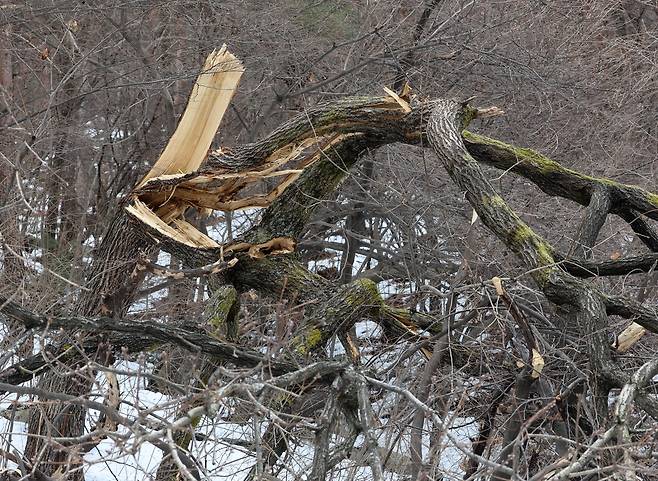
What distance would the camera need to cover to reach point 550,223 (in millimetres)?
9461

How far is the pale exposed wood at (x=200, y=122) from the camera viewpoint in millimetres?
6375

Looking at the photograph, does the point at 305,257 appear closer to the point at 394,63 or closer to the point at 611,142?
the point at 394,63

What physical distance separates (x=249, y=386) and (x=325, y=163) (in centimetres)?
297

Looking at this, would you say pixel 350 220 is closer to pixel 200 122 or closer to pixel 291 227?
pixel 200 122

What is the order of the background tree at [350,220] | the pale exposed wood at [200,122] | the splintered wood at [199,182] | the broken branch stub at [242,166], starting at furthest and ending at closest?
the pale exposed wood at [200,122], the splintered wood at [199,182], the broken branch stub at [242,166], the background tree at [350,220]

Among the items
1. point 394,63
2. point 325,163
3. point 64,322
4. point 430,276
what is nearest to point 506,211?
point 325,163

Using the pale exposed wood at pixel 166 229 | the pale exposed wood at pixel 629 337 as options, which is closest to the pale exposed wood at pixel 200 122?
the pale exposed wood at pixel 166 229

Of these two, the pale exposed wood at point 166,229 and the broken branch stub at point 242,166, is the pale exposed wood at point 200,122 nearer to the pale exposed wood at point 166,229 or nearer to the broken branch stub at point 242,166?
the broken branch stub at point 242,166

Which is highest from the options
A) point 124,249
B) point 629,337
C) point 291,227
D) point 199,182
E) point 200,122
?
point 200,122

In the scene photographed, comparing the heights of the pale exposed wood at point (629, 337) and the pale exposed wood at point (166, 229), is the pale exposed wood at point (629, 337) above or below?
below

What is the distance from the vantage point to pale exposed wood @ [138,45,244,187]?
638cm

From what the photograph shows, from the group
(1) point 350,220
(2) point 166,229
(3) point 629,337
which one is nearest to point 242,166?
(2) point 166,229

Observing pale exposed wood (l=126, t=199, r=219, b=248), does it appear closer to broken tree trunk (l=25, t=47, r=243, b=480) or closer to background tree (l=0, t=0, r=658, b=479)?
background tree (l=0, t=0, r=658, b=479)

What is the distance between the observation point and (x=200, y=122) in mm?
6605
